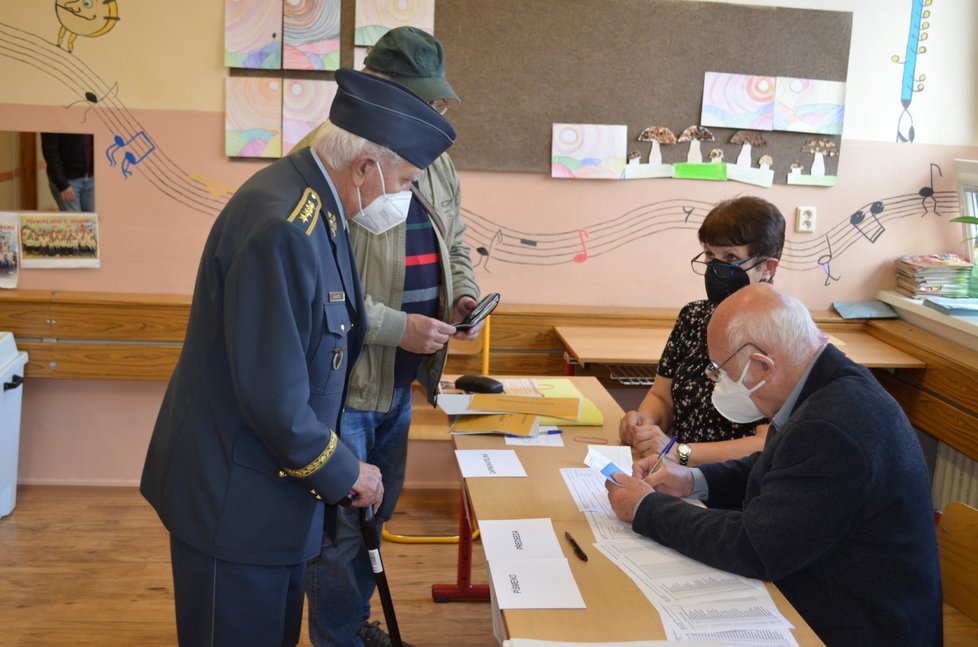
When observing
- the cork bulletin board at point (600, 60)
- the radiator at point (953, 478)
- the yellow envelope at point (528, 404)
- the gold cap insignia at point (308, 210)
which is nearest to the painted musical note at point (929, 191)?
the cork bulletin board at point (600, 60)

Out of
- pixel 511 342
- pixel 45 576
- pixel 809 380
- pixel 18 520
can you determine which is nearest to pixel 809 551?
pixel 809 380

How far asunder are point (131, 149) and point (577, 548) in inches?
107

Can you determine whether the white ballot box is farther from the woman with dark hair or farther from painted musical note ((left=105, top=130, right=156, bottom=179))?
the woman with dark hair

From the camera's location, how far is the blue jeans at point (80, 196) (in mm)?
3605

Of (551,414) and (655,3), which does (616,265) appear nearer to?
(655,3)

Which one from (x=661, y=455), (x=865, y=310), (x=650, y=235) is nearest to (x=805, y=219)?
(x=865, y=310)

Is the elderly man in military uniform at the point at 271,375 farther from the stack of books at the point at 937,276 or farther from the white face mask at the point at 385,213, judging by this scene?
the stack of books at the point at 937,276

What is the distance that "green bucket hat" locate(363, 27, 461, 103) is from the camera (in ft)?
7.23

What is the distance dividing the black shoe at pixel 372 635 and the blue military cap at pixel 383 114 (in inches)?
61.0

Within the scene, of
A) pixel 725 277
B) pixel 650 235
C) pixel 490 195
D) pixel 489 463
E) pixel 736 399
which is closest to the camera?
pixel 736 399

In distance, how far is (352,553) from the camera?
2.43 m

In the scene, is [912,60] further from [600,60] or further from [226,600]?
[226,600]

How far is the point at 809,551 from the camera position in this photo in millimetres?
1535

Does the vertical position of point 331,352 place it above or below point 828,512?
above
